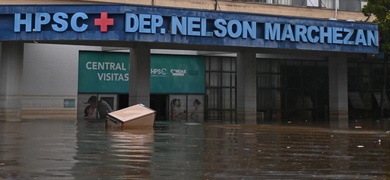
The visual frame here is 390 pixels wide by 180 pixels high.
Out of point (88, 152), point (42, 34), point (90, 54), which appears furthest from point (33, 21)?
point (88, 152)

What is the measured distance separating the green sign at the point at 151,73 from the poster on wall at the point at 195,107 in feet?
1.52

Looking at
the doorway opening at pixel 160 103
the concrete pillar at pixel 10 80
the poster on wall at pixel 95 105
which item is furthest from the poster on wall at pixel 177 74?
the concrete pillar at pixel 10 80

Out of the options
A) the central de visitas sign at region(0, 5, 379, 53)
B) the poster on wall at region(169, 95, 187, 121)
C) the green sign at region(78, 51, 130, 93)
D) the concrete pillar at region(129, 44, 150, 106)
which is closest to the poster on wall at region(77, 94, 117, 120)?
the green sign at region(78, 51, 130, 93)

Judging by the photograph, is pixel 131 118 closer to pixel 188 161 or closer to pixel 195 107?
pixel 188 161

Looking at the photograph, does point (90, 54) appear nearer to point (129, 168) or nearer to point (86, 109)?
point (86, 109)

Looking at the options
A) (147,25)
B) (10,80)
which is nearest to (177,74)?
(147,25)

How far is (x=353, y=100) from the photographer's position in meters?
46.4

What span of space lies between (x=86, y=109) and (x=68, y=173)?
3038 centimetres

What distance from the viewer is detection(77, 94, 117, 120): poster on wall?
125 ft

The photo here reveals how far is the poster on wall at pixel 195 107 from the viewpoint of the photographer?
4075 centimetres

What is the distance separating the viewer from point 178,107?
4056 cm

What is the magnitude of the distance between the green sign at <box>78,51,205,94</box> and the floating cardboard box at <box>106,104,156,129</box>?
16.0m

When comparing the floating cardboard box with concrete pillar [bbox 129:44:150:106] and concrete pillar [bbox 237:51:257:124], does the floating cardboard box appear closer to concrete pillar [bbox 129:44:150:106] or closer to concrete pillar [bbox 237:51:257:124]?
concrete pillar [bbox 129:44:150:106]

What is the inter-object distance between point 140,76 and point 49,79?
816 cm
